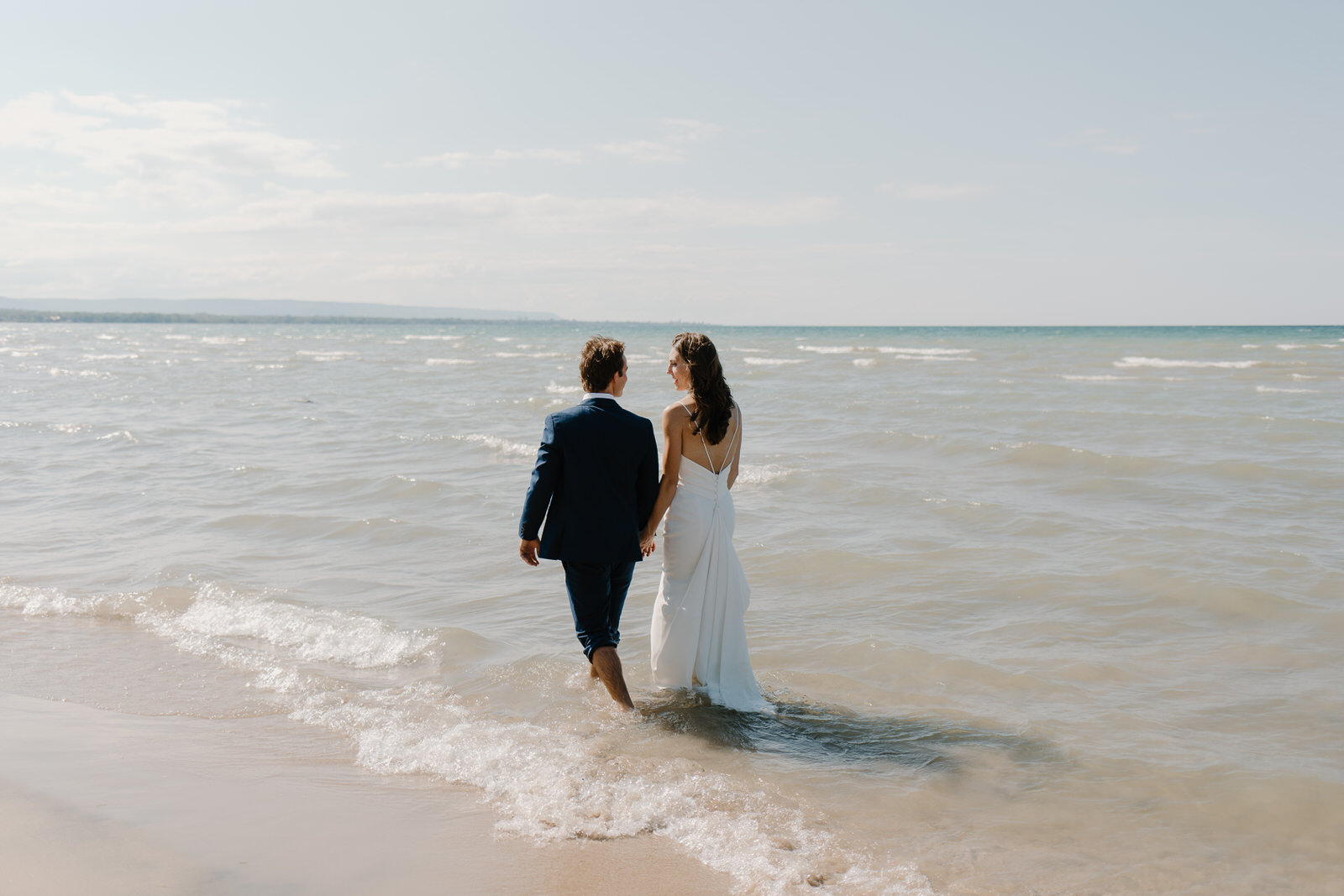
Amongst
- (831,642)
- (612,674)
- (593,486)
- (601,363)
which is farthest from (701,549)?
(831,642)

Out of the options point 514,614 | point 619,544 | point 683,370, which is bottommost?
point 514,614

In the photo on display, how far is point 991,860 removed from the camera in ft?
11.7

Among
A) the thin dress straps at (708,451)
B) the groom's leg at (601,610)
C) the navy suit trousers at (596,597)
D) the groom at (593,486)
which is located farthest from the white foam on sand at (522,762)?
the thin dress straps at (708,451)

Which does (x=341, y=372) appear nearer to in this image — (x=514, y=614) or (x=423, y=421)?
(x=423, y=421)

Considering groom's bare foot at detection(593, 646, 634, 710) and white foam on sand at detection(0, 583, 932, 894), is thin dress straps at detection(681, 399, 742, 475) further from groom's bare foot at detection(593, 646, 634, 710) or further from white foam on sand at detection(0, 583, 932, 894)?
white foam on sand at detection(0, 583, 932, 894)

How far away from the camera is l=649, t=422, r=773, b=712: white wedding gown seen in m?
4.98

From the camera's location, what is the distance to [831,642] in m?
6.15

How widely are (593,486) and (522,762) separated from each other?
136cm

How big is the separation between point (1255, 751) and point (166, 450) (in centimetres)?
1376

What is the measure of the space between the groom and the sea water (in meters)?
0.77

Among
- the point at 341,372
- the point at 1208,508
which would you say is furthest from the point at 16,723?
the point at 341,372

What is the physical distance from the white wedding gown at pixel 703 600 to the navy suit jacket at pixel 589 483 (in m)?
0.29

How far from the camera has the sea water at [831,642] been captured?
3.84 metres

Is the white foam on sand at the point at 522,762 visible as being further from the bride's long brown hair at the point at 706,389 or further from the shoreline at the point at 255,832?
the bride's long brown hair at the point at 706,389
